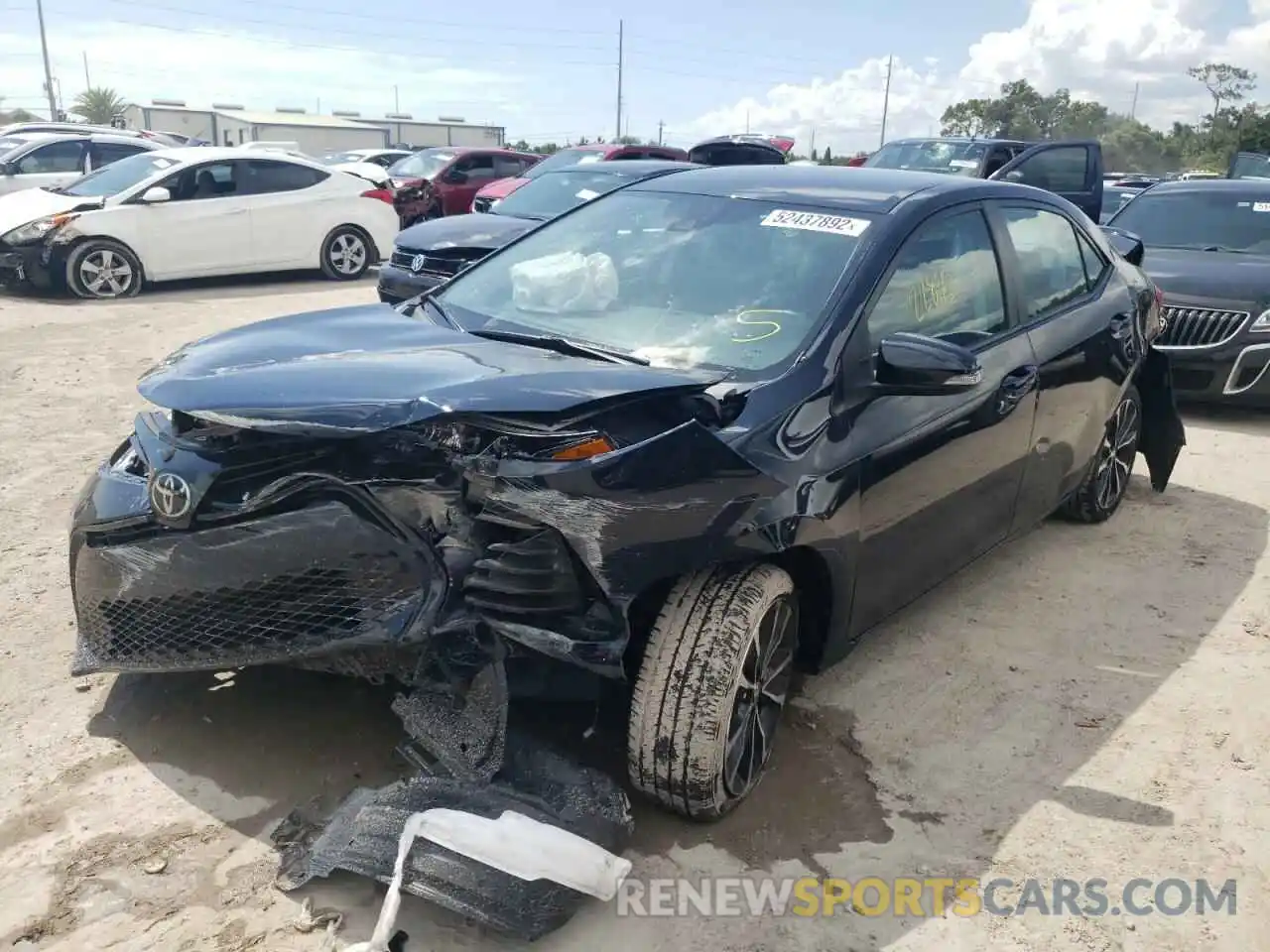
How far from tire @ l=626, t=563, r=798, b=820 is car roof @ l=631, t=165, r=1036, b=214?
4.86 feet

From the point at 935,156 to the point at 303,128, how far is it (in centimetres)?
4007

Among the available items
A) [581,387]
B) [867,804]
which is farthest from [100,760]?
[867,804]

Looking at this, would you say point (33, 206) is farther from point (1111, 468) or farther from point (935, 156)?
point (1111, 468)

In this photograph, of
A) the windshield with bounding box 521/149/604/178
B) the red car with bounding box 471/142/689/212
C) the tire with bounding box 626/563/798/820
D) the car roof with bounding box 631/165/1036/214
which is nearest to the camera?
the tire with bounding box 626/563/798/820

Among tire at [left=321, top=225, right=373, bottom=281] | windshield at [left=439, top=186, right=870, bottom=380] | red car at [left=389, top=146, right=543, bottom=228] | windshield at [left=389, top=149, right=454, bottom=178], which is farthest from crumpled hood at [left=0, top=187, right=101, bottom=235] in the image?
windshield at [left=439, top=186, right=870, bottom=380]

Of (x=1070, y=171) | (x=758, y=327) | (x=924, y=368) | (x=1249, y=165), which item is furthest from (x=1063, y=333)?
(x=1249, y=165)

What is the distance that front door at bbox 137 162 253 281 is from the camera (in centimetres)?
1081

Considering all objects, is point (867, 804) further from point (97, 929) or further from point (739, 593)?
point (97, 929)

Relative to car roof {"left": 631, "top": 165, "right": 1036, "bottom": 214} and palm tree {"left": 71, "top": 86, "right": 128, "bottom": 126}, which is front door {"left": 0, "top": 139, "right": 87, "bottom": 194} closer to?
car roof {"left": 631, "top": 165, "right": 1036, "bottom": 214}

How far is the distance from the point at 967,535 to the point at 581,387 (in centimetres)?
185

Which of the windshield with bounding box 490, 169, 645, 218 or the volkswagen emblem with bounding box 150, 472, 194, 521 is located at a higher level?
the windshield with bounding box 490, 169, 645, 218

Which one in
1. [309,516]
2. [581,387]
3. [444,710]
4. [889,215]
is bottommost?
[444,710]

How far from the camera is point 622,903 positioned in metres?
2.57

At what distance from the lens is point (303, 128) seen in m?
46.8
